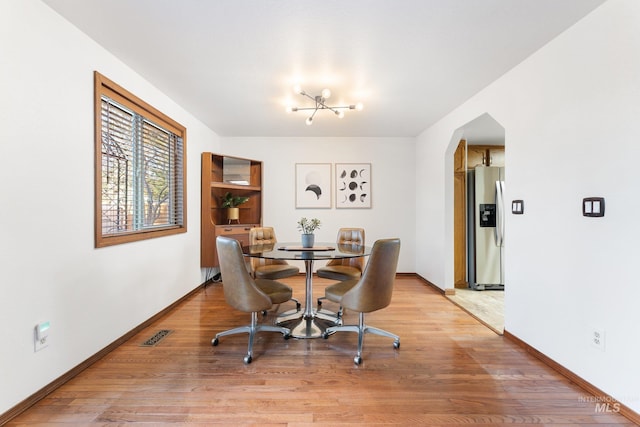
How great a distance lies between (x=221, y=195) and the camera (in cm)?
454

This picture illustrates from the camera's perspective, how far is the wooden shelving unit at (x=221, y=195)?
13.2 ft

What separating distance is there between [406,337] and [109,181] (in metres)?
2.82

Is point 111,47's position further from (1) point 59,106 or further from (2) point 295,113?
(2) point 295,113

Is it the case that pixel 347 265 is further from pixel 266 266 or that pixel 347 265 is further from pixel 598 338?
pixel 598 338

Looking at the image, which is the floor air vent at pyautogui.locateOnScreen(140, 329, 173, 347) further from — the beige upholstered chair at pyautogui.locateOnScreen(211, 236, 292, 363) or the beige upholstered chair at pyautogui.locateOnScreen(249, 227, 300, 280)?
the beige upholstered chair at pyautogui.locateOnScreen(249, 227, 300, 280)

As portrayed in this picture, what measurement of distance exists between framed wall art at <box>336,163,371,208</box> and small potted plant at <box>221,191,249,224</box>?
160 centimetres

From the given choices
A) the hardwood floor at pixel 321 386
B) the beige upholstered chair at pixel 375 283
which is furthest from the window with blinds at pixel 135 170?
the beige upholstered chair at pixel 375 283

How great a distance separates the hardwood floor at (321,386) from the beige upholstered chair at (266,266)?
66 centimetres

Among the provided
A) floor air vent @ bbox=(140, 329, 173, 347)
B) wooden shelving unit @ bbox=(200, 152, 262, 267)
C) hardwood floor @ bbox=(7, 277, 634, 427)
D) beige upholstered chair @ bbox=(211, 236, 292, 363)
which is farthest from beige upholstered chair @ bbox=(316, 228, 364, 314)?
wooden shelving unit @ bbox=(200, 152, 262, 267)

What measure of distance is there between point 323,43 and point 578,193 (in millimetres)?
1996

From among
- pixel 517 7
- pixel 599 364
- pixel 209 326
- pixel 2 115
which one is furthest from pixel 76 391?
pixel 517 7

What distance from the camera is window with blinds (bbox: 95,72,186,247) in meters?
2.22

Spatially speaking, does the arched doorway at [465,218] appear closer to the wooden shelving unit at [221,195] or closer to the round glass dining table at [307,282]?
the round glass dining table at [307,282]

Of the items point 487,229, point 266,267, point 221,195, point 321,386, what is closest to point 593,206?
point 321,386
